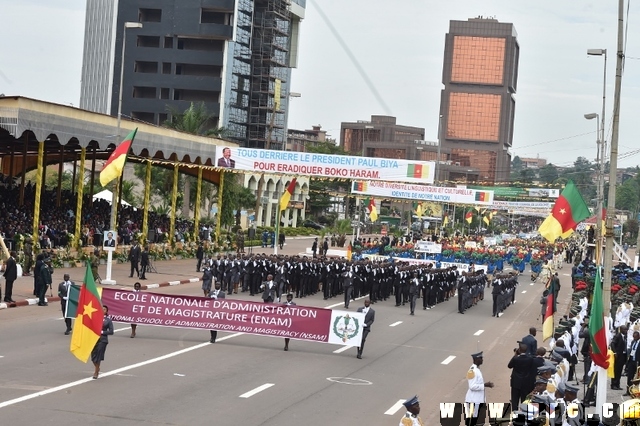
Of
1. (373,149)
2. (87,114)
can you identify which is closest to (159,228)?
(87,114)

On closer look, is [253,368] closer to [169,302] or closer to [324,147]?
[169,302]

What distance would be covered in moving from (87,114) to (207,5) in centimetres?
6376

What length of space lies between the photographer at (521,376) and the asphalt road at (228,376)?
1.43 metres

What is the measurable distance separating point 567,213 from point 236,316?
26.1ft

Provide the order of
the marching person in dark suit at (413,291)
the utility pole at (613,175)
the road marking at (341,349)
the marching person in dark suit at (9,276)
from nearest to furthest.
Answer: the utility pole at (613,175) → the road marking at (341,349) → the marching person in dark suit at (9,276) → the marching person in dark suit at (413,291)

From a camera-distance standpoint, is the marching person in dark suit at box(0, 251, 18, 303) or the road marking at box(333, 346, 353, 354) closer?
the road marking at box(333, 346, 353, 354)

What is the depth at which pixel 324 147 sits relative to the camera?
4776 inches

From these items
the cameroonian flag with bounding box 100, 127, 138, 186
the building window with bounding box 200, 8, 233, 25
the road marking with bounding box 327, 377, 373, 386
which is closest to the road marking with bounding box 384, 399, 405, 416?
the road marking with bounding box 327, 377, 373, 386

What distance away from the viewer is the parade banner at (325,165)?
5003cm

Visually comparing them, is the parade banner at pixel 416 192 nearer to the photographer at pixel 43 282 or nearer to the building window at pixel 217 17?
the photographer at pixel 43 282

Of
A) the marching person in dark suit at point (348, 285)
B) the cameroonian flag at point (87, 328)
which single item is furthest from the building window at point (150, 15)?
the cameroonian flag at point (87, 328)

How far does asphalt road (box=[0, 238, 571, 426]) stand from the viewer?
16.4 meters

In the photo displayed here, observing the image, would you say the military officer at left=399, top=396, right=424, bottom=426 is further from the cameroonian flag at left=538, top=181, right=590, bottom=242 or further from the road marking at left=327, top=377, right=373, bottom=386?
the cameroonian flag at left=538, top=181, right=590, bottom=242

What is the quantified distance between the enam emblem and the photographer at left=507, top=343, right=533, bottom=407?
6418 millimetres
